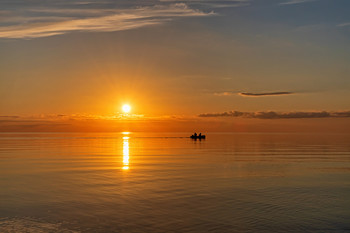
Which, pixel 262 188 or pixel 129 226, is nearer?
pixel 129 226

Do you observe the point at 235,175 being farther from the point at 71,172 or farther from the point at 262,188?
the point at 71,172

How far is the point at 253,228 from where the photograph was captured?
Result: 18.6 meters

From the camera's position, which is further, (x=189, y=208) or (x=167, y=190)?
(x=167, y=190)

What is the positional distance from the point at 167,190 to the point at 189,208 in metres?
7.06

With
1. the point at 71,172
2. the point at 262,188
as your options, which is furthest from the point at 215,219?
the point at 71,172

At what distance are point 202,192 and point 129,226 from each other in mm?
11080

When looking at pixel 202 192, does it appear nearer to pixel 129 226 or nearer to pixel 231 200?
pixel 231 200

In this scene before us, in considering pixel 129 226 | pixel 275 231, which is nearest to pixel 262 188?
pixel 275 231

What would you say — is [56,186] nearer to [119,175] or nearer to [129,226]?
[119,175]

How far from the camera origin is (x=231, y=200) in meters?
25.7

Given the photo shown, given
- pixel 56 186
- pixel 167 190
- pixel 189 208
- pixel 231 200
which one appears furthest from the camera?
pixel 56 186

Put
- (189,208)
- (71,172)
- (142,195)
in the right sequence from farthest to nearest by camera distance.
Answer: (71,172) < (142,195) < (189,208)

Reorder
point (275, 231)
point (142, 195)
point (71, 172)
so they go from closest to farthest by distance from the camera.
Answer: point (275, 231) → point (142, 195) → point (71, 172)

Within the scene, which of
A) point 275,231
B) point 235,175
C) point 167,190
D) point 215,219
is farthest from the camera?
point 235,175
